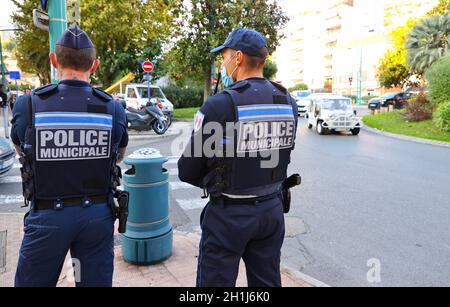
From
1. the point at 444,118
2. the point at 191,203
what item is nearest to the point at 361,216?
the point at 191,203

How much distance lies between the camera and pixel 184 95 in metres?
33.5

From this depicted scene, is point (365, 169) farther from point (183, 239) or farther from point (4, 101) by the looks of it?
point (4, 101)

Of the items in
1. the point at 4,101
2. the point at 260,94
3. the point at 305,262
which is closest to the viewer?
the point at 260,94

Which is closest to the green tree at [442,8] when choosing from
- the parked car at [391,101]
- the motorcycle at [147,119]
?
the parked car at [391,101]

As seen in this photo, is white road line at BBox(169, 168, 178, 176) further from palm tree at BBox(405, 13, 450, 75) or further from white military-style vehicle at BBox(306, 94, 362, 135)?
palm tree at BBox(405, 13, 450, 75)

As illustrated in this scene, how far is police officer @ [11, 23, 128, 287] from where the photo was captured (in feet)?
7.02

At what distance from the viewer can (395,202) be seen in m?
6.25

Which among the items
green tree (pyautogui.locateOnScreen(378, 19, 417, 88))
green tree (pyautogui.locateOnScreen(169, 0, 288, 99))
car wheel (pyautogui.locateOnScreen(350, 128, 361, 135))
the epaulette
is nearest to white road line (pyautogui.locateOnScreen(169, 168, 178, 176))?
the epaulette

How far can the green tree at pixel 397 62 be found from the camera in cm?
3772

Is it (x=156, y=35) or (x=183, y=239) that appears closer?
(x=183, y=239)

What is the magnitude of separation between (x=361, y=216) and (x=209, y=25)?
17.3 metres

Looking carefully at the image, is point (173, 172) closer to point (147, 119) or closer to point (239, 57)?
point (239, 57)
